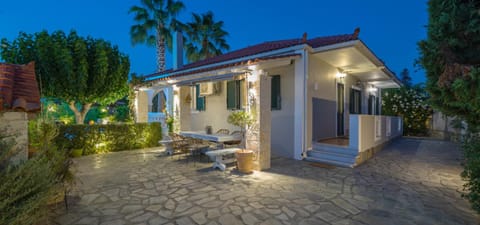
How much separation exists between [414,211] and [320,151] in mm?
3982

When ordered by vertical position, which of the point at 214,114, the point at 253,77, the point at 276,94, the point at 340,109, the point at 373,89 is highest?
the point at 373,89

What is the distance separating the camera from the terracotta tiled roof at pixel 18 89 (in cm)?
346

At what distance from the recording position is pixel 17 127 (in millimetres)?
3617

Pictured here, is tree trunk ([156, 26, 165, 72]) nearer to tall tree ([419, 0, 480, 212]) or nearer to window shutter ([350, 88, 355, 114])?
window shutter ([350, 88, 355, 114])

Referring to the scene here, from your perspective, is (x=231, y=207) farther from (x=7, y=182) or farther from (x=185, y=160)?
(x=185, y=160)

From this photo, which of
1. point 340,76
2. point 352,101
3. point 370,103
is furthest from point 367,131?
point 370,103

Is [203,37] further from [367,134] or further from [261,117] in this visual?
[367,134]

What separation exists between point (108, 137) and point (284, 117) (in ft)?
24.0

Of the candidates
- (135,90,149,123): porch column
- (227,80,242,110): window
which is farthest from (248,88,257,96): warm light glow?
(135,90,149,123): porch column

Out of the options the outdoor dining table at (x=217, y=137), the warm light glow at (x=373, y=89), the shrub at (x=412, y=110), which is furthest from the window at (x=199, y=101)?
the shrub at (x=412, y=110)

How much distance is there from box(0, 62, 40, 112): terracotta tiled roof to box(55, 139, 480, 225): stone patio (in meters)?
1.87

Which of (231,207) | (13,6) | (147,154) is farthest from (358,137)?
(13,6)

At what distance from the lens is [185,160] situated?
7711 millimetres

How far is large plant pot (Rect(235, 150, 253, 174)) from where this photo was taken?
6109 millimetres
